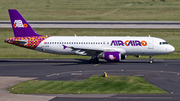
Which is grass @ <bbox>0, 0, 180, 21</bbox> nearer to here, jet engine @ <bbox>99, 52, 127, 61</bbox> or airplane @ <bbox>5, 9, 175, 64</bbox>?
airplane @ <bbox>5, 9, 175, 64</bbox>

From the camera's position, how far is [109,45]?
44.8 meters

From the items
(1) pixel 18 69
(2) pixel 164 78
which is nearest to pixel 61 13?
(1) pixel 18 69

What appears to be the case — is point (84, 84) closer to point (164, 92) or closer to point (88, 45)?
point (164, 92)

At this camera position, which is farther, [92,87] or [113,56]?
[113,56]

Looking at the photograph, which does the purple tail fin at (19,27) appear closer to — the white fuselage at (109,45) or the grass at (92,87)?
the white fuselage at (109,45)

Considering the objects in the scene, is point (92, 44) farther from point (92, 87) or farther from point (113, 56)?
point (92, 87)

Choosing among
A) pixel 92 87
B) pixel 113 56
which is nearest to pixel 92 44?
pixel 113 56

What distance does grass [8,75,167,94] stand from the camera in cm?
2570

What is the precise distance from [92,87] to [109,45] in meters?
18.2

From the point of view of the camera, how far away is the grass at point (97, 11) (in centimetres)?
9533

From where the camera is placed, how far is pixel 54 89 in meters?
26.6

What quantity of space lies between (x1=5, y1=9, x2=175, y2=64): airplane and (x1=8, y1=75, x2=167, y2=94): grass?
43.1 feet

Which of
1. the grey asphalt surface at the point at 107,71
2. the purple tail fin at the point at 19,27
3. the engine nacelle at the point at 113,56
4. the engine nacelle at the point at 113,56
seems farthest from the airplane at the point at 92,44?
the grey asphalt surface at the point at 107,71

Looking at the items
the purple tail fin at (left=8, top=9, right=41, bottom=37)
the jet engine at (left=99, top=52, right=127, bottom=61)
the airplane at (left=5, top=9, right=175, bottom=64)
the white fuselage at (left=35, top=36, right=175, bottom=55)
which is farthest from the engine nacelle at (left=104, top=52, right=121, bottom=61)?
the purple tail fin at (left=8, top=9, right=41, bottom=37)
